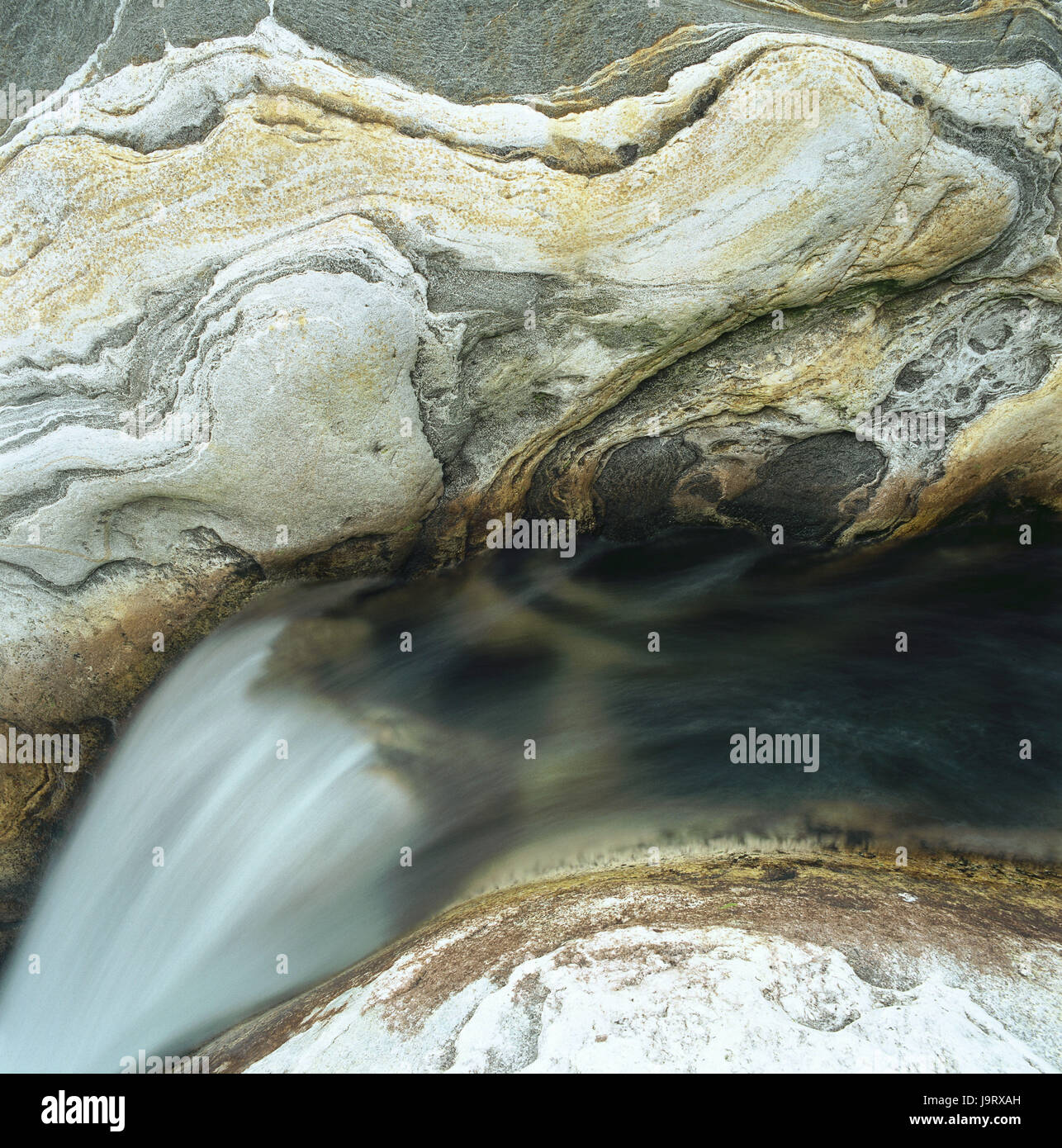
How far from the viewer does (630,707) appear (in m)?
4.85

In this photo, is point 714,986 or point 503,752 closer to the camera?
point 714,986

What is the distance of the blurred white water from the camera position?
14.5ft

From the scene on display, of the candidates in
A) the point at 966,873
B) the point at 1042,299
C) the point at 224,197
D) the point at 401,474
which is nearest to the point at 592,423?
the point at 401,474

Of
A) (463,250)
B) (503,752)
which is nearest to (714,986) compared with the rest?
(503,752)

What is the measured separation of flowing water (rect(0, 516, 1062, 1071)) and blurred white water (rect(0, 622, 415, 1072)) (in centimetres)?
1

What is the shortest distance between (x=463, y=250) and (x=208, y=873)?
3868 millimetres

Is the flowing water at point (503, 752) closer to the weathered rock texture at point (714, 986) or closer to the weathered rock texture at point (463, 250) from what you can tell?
the weathered rock texture at point (714, 986)

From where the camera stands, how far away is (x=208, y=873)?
14.7ft

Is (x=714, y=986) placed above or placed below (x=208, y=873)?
below

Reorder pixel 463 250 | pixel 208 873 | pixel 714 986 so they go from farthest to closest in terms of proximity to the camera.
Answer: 1. pixel 208 873
2. pixel 463 250
3. pixel 714 986

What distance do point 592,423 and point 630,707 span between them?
6.11 feet

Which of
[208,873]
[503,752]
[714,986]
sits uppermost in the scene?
[503,752]

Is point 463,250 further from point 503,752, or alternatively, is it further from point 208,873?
point 208,873
